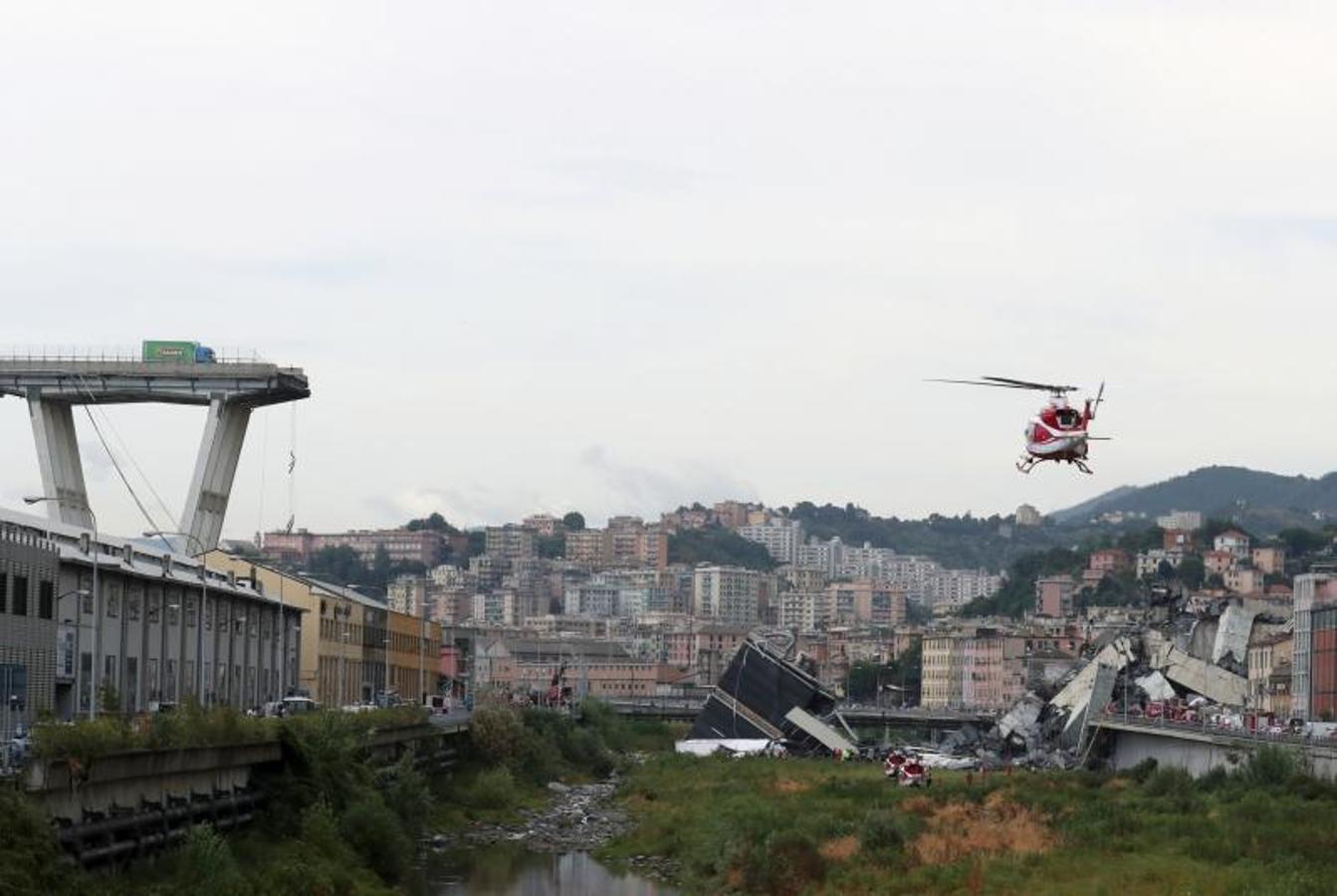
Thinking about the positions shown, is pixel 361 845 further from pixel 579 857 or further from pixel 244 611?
pixel 244 611

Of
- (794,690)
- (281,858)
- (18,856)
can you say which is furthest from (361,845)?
(794,690)

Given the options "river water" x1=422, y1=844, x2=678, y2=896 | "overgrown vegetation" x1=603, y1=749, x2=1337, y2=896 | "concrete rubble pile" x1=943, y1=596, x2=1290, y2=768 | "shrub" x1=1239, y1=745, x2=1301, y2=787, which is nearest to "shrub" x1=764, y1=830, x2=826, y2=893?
"overgrown vegetation" x1=603, y1=749, x2=1337, y2=896

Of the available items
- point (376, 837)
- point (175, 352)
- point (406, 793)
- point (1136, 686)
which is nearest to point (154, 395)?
point (175, 352)

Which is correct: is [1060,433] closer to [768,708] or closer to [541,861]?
[541,861]

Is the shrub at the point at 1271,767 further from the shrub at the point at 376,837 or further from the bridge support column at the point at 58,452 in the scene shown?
the bridge support column at the point at 58,452

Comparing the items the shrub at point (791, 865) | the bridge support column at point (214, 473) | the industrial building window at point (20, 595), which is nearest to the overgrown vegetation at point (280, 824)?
the industrial building window at point (20, 595)
